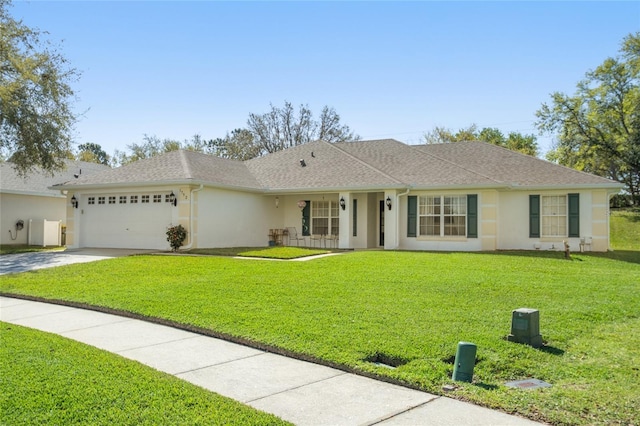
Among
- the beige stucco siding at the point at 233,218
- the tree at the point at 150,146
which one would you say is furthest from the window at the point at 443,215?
the tree at the point at 150,146

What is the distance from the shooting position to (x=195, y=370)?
5480mm

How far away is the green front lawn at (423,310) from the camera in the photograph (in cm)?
513

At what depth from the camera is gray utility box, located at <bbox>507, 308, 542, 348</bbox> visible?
636 centimetres

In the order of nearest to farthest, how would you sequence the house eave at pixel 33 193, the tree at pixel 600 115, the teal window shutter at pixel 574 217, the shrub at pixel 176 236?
the shrub at pixel 176 236 < the teal window shutter at pixel 574 217 < the house eave at pixel 33 193 < the tree at pixel 600 115

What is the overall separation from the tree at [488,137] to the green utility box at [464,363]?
42.5m

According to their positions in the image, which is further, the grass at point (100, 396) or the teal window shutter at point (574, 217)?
the teal window shutter at point (574, 217)

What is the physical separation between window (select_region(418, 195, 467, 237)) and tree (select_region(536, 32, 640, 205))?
19.5 meters

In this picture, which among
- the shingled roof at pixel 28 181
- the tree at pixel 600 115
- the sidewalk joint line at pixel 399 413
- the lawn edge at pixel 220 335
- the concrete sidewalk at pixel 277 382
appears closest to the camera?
the sidewalk joint line at pixel 399 413

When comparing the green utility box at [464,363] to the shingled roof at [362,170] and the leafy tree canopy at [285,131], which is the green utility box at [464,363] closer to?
the shingled roof at [362,170]

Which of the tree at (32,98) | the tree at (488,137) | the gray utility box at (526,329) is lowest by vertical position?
the gray utility box at (526,329)

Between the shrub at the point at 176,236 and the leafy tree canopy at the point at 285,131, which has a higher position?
the leafy tree canopy at the point at 285,131

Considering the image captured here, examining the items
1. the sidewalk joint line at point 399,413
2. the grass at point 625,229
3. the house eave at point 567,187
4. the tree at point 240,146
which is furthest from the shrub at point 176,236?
the tree at point 240,146

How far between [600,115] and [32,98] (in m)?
32.7

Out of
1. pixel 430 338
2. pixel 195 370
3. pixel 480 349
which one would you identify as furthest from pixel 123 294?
pixel 480 349
